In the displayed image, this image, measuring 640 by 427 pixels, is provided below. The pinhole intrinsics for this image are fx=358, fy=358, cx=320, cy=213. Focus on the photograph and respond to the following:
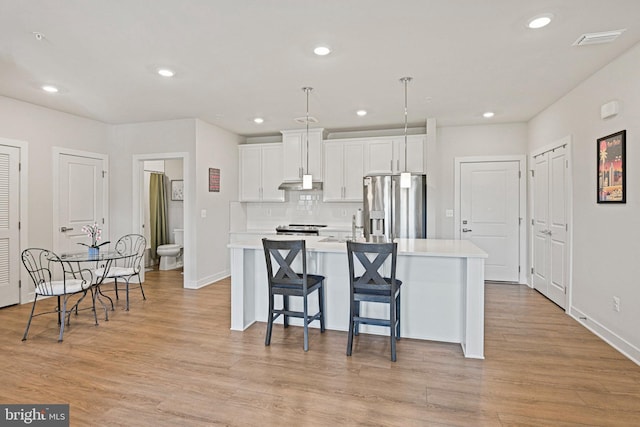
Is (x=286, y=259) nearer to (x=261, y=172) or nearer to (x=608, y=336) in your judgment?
(x=608, y=336)

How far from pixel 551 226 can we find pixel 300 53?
3.87 meters

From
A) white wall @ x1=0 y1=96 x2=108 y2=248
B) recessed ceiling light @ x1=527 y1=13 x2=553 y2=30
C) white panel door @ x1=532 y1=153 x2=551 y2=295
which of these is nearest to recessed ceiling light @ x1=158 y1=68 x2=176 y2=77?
white wall @ x1=0 y1=96 x2=108 y2=248

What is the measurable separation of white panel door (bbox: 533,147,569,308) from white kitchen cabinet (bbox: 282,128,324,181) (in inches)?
130

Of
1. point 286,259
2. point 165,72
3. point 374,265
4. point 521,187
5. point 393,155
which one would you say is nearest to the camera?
point 374,265

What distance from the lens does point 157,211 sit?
7.29m

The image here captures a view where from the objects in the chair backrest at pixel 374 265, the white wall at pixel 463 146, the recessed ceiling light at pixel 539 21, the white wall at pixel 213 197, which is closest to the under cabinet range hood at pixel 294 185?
the white wall at pixel 213 197

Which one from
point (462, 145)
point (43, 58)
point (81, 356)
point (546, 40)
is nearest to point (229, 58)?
point (43, 58)

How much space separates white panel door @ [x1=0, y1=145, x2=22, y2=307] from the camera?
436 centimetres

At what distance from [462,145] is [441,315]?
3439 millimetres

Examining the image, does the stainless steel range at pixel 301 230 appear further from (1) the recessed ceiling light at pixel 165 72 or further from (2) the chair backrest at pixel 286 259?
(1) the recessed ceiling light at pixel 165 72

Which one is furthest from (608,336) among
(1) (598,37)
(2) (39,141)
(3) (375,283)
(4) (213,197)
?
(2) (39,141)

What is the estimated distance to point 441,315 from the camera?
3.31 meters

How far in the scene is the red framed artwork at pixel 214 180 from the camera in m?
5.76

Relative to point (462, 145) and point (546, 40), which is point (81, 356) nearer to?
point (546, 40)
